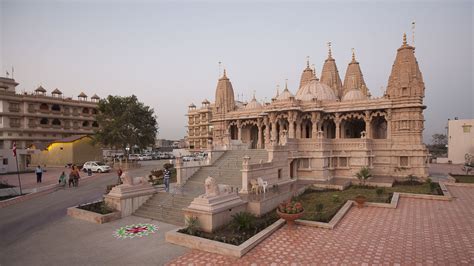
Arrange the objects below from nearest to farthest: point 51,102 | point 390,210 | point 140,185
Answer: point 390,210 < point 140,185 < point 51,102

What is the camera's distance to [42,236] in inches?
427

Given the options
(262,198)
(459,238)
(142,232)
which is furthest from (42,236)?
(459,238)

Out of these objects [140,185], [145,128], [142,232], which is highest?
[145,128]

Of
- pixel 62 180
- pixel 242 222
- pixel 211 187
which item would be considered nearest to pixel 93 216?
pixel 211 187

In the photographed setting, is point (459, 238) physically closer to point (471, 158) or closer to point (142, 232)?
point (142, 232)

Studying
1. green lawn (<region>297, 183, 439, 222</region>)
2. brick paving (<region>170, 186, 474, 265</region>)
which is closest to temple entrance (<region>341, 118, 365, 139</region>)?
Result: green lawn (<region>297, 183, 439, 222</region>)

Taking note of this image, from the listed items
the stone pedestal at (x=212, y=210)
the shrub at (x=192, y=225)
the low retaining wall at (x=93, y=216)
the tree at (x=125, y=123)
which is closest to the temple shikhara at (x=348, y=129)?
the stone pedestal at (x=212, y=210)

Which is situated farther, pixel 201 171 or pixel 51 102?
pixel 51 102

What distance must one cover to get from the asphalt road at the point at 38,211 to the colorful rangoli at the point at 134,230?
3.90 metres

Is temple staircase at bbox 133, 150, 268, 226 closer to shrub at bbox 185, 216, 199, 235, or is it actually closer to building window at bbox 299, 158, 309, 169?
shrub at bbox 185, 216, 199, 235

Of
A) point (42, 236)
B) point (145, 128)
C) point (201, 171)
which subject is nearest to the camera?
point (42, 236)

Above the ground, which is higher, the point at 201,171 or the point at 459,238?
the point at 201,171

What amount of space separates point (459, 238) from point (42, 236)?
16.8 m

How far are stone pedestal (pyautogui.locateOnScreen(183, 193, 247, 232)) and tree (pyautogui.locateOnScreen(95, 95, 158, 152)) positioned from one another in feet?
91.7
